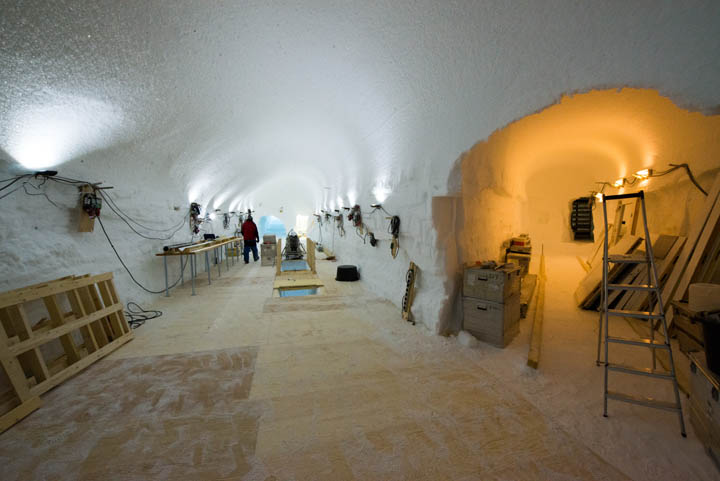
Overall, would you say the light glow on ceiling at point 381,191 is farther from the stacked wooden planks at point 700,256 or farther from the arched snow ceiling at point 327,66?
the stacked wooden planks at point 700,256

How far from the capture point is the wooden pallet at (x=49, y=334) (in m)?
2.46

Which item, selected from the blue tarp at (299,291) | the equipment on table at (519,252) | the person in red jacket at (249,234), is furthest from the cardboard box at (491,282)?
the person in red jacket at (249,234)

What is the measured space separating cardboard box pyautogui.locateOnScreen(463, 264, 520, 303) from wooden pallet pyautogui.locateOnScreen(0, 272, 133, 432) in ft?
15.5

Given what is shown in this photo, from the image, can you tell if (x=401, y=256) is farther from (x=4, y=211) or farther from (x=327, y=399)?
(x=4, y=211)

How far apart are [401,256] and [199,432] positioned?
3844 millimetres

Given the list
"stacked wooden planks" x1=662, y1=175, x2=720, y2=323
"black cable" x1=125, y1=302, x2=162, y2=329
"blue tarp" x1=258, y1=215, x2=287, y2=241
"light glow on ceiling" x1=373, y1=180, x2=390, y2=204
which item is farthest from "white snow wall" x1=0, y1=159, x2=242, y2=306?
"blue tarp" x1=258, y1=215, x2=287, y2=241

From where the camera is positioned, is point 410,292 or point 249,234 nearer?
point 410,292

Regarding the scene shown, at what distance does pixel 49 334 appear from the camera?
9.37 feet

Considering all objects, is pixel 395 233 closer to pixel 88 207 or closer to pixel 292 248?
pixel 88 207

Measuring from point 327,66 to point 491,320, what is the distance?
4.28 meters

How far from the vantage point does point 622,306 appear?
14.8 ft

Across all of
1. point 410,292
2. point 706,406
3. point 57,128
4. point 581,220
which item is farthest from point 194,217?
point 581,220

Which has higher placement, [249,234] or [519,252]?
[249,234]

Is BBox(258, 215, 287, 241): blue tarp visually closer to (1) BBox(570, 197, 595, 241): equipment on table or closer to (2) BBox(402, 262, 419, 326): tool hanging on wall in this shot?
(1) BBox(570, 197, 595, 241): equipment on table
